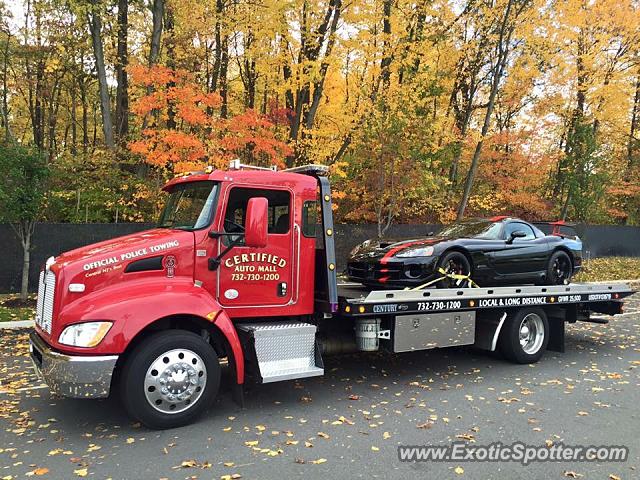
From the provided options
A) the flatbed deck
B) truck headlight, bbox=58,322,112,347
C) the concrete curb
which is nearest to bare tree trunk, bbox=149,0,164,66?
the concrete curb

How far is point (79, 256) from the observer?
15.9ft

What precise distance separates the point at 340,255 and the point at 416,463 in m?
13.0

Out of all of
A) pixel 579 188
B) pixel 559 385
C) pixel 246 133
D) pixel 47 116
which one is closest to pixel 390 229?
pixel 246 133

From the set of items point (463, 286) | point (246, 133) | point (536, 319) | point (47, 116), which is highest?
point (47, 116)

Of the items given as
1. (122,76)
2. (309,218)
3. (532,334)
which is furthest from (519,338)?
(122,76)

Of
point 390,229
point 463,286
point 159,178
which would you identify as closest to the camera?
point 463,286

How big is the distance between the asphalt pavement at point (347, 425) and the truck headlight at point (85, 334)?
904 millimetres

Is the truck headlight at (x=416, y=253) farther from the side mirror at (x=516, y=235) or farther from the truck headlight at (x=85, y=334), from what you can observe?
the truck headlight at (x=85, y=334)

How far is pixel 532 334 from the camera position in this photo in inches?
305

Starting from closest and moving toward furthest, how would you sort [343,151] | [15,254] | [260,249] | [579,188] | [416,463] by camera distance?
[416,463] < [260,249] < [15,254] < [343,151] < [579,188]

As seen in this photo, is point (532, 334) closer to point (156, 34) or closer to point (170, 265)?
point (170, 265)

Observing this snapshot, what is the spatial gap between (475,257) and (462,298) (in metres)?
1.15

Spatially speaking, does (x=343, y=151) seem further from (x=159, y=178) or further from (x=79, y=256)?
(x=79, y=256)

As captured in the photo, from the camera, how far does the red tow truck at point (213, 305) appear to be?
4.49 meters
